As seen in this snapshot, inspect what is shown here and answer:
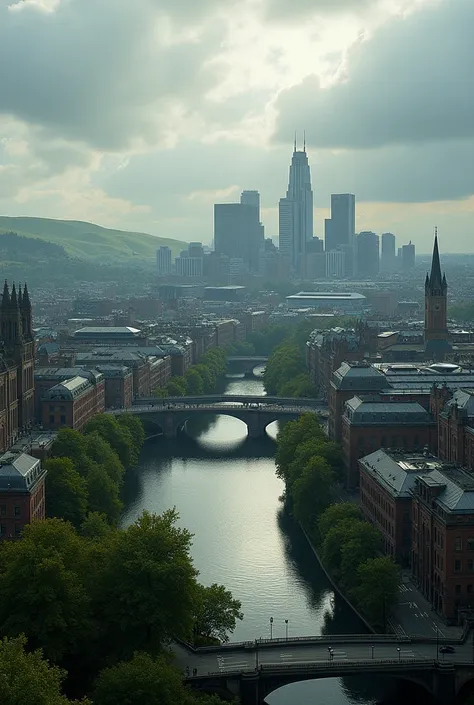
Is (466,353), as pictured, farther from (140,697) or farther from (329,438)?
(140,697)

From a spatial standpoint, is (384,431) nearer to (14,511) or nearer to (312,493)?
(312,493)

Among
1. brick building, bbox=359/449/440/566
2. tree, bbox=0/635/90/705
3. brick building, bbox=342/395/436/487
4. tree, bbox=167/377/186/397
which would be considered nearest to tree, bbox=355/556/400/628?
brick building, bbox=359/449/440/566

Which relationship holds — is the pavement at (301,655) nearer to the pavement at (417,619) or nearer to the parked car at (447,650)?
the parked car at (447,650)

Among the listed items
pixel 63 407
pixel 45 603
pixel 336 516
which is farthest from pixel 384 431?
pixel 45 603


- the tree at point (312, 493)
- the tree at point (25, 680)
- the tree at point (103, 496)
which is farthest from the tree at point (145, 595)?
the tree at point (312, 493)

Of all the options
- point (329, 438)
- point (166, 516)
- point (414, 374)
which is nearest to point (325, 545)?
point (166, 516)

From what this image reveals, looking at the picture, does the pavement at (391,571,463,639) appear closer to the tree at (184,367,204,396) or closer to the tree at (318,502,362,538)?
the tree at (318,502,362,538)
